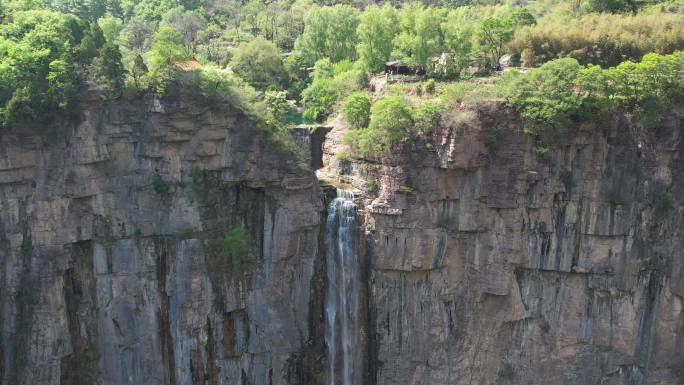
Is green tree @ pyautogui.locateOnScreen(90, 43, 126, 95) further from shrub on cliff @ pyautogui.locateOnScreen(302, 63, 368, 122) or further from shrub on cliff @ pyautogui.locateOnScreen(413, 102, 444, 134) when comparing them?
shrub on cliff @ pyautogui.locateOnScreen(413, 102, 444, 134)

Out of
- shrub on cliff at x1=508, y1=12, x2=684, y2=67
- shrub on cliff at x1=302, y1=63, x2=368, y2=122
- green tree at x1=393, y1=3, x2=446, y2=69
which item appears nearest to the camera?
shrub on cliff at x1=508, y1=12, x2=684, y2=67

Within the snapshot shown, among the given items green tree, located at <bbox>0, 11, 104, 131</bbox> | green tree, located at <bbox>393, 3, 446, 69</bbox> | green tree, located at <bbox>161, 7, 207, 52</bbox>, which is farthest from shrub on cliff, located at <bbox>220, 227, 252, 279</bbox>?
green tree, located at <bbox>161, 7, 207, 52</bbox>

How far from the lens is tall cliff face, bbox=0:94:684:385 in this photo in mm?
26312

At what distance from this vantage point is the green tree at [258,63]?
3850 cm

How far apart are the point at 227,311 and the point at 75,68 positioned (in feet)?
37.0

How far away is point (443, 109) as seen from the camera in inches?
1119

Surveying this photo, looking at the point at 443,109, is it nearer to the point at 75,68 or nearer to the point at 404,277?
the point at 404,277

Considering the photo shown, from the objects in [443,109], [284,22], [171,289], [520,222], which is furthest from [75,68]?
[284,22]

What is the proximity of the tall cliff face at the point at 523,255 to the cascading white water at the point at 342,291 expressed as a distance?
674mm

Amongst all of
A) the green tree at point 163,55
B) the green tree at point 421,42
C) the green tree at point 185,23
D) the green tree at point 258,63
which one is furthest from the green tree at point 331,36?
the green tree at point 163,55

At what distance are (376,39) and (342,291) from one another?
53.1 ft

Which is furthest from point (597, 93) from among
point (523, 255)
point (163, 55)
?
point (163, 55)

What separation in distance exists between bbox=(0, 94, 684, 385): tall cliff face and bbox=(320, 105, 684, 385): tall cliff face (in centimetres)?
6

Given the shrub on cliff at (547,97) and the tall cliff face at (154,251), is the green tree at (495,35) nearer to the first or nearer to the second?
the shrub on cliff at (547,97)
